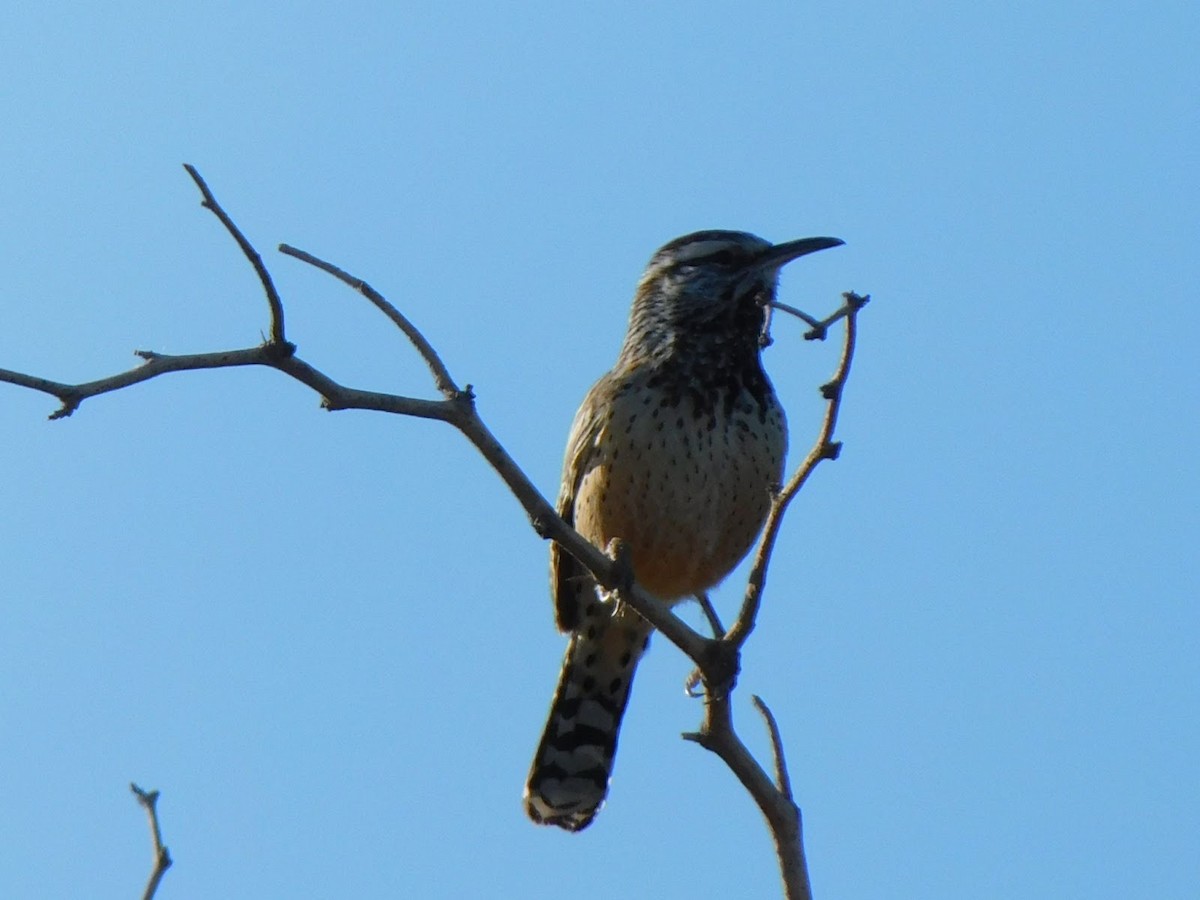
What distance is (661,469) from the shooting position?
17.6 feet

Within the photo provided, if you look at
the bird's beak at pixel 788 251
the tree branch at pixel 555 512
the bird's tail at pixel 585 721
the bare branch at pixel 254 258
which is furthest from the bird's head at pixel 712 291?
the bare branch at pixel 254 258

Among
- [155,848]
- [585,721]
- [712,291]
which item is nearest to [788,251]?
[712,291]

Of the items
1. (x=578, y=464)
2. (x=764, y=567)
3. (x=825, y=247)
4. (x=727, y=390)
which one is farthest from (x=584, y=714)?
(x=764, y=567)

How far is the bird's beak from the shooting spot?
19.1ft

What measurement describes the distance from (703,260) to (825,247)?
1.57 feet

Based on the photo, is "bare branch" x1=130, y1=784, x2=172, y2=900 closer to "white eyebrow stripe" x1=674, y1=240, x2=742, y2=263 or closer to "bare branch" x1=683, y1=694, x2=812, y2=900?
"bare branch" x1=683, y1=694, x2=812, y2=900

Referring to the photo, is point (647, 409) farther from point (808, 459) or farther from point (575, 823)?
point (808, 459)

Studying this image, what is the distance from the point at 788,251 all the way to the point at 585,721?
1.96 metres

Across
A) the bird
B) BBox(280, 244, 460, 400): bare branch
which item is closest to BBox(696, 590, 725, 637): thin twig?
the bird

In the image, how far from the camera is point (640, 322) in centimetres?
606

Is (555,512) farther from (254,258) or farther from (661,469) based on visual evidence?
(661,469)

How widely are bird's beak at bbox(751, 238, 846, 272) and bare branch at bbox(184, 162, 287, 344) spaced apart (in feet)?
9.47

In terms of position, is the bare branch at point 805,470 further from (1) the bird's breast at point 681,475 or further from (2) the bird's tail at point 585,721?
(2) the bird's tail at point 585,721

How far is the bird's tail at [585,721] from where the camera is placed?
601cm
